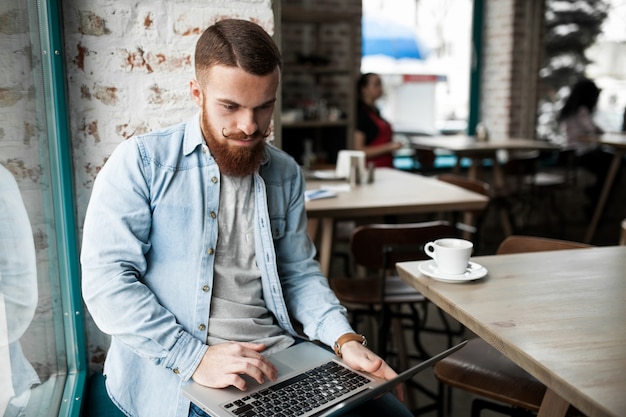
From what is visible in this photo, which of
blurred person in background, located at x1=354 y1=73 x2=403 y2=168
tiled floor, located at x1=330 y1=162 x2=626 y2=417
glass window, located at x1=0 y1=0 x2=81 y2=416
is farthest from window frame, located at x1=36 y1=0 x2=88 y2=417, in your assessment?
tiled floor, located at x1=330 y1=162 x2=626 y2=417

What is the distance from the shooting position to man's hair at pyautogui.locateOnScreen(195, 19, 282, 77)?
1.34 m

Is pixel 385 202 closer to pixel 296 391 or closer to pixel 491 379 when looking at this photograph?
pixel 491 379

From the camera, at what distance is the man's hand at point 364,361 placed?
1337 mm

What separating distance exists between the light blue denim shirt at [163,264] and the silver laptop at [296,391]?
96mm

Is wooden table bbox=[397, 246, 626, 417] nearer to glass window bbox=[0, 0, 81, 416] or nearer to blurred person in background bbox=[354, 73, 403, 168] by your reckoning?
glass window bbox=[0, 0, 81, 416]

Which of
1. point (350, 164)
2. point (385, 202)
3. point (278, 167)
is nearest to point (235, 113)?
point (278, 167)

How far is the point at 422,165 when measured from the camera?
541 cm

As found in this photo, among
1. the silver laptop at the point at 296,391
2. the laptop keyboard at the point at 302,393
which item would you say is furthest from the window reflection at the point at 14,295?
the laptop keyboard at the point at 302,393

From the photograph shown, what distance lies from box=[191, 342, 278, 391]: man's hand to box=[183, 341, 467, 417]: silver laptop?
0.02 meters

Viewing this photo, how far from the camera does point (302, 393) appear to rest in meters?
1.25

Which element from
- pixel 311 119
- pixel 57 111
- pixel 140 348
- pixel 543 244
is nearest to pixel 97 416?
pixel 140 348

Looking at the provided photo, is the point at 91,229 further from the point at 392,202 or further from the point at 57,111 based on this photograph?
the point at 392,202

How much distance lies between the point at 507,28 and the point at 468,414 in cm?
489

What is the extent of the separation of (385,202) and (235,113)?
1474 millimetres
